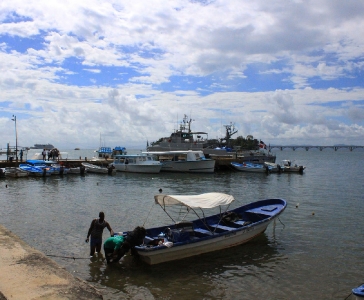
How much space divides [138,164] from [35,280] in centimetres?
4232

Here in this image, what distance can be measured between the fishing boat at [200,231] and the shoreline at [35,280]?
3.73 meters

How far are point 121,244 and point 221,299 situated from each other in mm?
4104

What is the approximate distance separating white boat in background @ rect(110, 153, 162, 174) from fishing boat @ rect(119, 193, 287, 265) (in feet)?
108

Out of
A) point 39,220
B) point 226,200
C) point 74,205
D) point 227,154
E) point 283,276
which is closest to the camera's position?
point 283,276

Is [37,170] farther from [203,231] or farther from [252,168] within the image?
[203,231]

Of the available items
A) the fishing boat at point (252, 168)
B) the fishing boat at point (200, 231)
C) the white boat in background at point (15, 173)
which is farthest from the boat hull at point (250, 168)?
the fishing boat at point (200, 231)

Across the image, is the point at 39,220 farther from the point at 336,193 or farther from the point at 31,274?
the point at 336,193

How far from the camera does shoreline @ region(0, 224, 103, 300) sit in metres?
7.55

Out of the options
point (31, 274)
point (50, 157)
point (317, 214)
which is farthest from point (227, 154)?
point (31, 274)

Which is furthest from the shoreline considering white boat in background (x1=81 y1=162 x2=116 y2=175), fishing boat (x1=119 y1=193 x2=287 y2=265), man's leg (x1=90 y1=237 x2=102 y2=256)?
white boat in background (x1=81 y1=162 x2=116 y2=175)

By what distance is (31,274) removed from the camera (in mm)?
8719

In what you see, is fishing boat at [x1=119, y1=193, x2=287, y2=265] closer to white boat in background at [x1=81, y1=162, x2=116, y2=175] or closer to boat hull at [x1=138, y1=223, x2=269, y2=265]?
boat hull at [x1=138, y1=223, x2=269, y2=265]

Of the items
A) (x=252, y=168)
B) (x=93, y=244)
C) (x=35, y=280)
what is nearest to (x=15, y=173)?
(x=93, y=244)

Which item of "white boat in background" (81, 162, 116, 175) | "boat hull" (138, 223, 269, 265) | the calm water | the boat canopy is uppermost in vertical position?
the boat canopy
